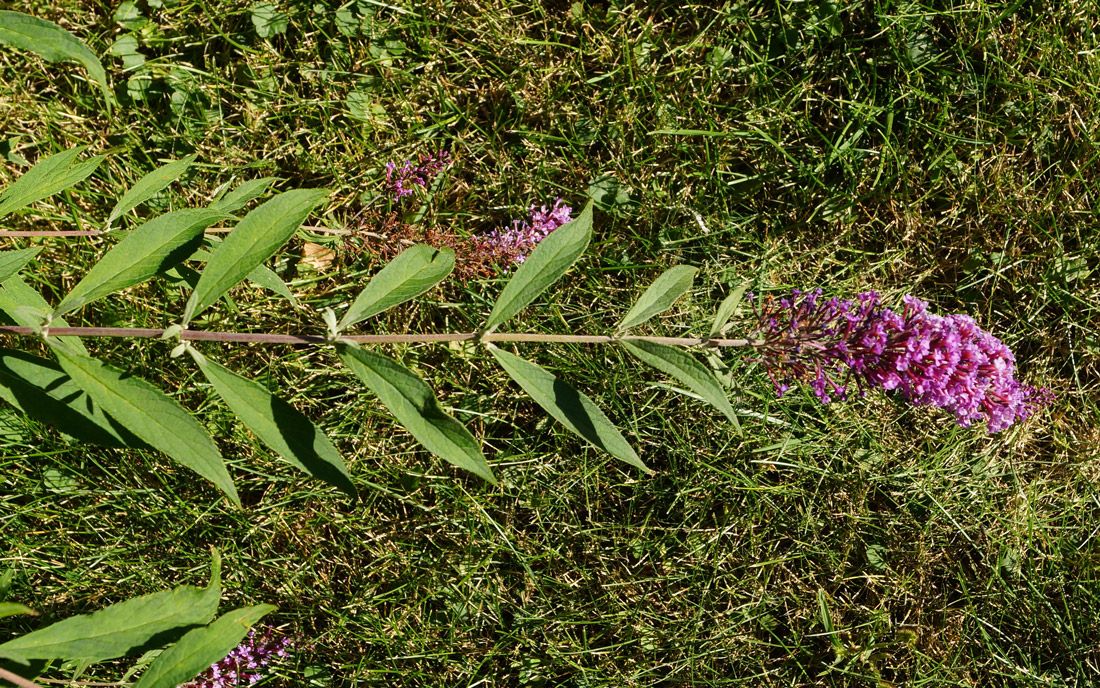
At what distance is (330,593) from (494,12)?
2.52 m

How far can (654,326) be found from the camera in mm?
3457

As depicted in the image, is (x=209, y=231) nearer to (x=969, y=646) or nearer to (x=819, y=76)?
(x=819, y=76)

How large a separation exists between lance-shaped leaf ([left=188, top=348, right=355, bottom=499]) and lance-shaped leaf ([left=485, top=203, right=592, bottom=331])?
501mm

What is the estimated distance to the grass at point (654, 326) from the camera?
11.0ft

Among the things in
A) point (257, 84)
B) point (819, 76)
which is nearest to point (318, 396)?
point (257, 84)

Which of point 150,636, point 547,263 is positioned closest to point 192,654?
point 150,636

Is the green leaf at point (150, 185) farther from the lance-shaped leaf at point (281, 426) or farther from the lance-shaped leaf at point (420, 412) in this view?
the lance-shaped leaf at point (420, 412)

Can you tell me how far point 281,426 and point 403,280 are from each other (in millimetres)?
447

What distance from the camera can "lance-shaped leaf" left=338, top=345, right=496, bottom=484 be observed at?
5.91 feet

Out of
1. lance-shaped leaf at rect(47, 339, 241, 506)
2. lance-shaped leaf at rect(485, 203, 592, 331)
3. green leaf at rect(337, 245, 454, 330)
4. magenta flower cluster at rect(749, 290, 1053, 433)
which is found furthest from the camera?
magenta flower cluster at rect(749, 290, 1053, 433)

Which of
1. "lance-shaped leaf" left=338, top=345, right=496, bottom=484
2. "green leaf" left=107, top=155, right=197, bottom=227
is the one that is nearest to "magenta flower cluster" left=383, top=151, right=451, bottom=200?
"green leaf" left=107, top=155, right=197, bottom=227

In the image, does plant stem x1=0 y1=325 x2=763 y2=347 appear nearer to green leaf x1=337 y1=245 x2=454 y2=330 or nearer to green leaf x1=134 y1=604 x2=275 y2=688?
green leaf x1=337 y1=245 x2=454 y2=330

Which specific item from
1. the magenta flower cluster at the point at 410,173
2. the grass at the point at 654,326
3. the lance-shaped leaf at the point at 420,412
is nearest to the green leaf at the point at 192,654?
the lance-shaped leaf at the point at 420,412

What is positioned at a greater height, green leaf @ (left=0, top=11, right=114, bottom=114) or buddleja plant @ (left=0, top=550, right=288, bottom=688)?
green leaf @ (left=0, top=11, right=114, bottom=114)
